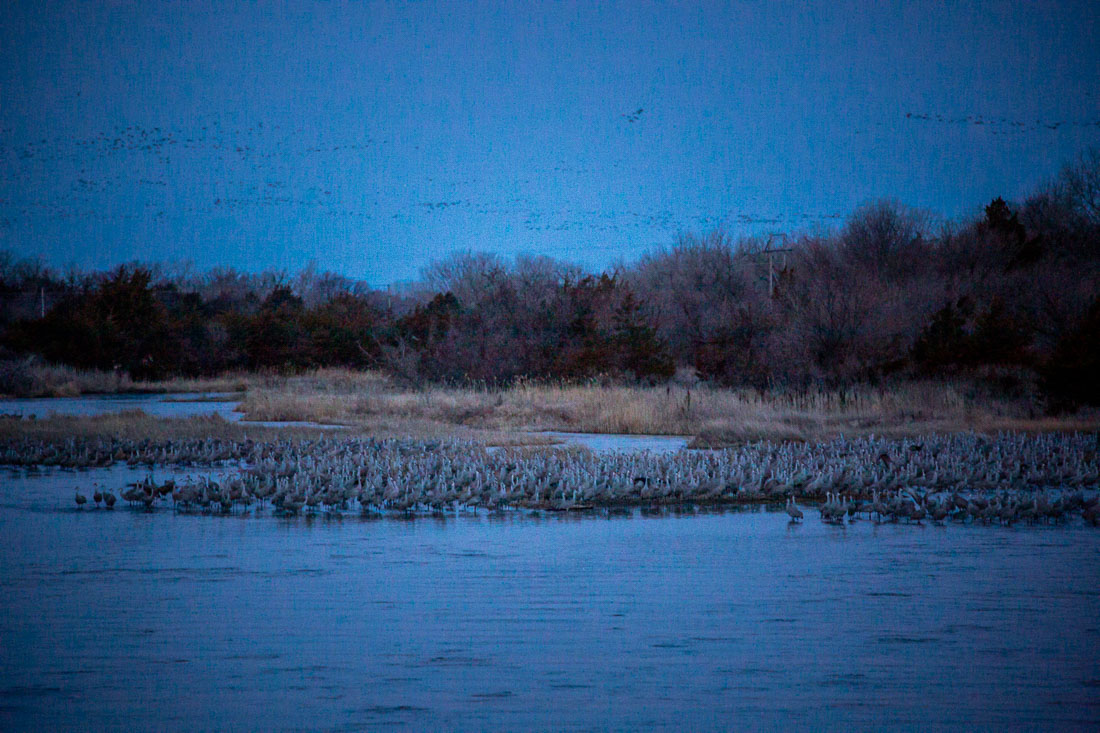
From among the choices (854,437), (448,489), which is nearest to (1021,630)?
(448,489)

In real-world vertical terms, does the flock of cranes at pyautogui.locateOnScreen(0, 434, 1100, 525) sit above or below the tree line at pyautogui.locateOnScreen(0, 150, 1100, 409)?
below

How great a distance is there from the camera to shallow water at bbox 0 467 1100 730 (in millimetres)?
4891

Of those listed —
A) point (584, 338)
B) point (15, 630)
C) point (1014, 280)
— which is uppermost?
point (1014, 280)

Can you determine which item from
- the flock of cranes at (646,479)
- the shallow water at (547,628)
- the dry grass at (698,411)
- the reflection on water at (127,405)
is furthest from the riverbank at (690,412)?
the shallow water at (547,628)

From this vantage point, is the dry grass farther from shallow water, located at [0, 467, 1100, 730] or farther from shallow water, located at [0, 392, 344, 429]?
shallow water, located at [0, 467, 1100, 730]

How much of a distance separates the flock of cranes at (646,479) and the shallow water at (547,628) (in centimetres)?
125

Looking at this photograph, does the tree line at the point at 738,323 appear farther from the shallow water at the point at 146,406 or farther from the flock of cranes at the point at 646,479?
the flock of cranes at the point at 646,479

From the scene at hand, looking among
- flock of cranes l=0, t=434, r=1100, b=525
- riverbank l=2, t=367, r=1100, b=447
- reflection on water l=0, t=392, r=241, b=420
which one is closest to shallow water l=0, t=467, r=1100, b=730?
flock of cranes l=0, t=434, r=1100, b=525

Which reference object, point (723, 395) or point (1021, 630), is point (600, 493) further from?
point (723, 395)

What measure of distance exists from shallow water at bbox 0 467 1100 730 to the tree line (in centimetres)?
1496

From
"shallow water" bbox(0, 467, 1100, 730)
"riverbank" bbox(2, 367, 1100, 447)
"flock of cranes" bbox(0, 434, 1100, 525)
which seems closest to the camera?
"shallow water" bbox(0, 467, 1100, 730)

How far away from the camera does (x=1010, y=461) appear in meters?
13.7

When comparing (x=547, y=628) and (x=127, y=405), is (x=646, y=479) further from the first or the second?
(x=127, y=405)

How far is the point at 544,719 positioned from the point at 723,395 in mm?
19406
